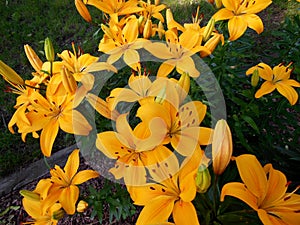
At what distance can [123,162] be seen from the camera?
1164 millimetres

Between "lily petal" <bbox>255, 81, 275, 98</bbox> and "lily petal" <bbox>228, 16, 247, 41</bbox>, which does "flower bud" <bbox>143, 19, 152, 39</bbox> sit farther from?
"lily petal" <bbox>255, 81, 275, 98</bbox>

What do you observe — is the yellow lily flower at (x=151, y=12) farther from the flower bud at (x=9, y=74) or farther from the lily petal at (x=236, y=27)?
the flower bud at (x=9, y=74)

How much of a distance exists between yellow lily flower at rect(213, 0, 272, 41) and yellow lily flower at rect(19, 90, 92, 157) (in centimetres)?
72

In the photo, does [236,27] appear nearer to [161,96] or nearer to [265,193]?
[161,96]

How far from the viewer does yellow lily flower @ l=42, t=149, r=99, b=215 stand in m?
1.25

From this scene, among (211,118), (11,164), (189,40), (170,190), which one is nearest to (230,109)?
(211,118)

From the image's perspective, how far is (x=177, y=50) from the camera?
4.66ft

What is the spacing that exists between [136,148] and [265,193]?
429mm

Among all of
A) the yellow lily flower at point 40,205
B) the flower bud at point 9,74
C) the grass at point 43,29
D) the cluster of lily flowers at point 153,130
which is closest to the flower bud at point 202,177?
the cluster of lily flowers at point 153,130

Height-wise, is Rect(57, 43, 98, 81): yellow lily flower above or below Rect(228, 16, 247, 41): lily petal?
above

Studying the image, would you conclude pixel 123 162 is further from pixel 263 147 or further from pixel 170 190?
pixel 263 147

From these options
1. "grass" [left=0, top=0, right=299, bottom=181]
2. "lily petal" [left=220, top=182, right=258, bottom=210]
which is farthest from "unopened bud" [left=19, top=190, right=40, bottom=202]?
"grass" [left=0, top=0, right=299, bottom=181]

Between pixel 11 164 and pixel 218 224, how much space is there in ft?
7.46

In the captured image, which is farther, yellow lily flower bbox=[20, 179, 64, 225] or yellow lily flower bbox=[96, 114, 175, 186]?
yellow lily flower bbox=[20, 179, 64, 225]
